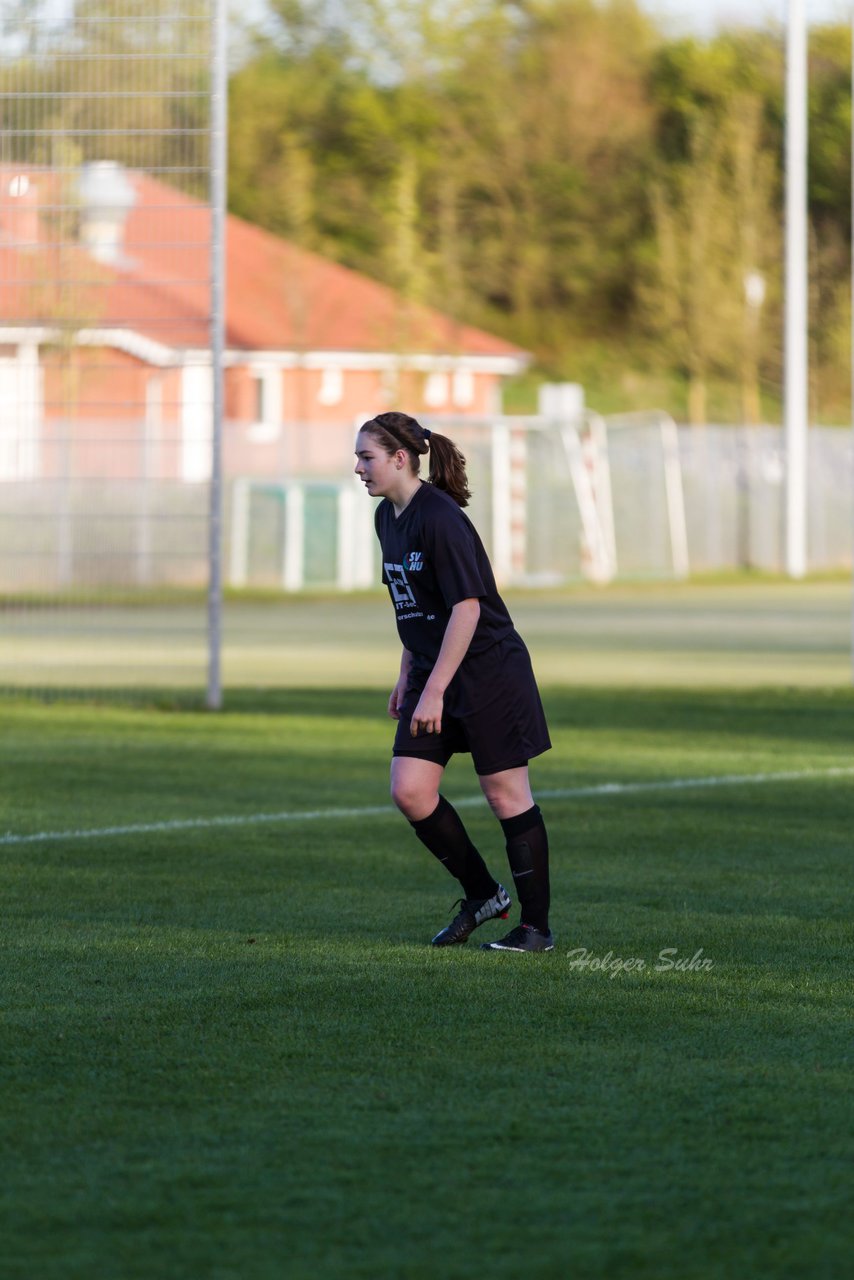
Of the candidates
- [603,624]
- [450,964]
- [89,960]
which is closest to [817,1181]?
[450,964]

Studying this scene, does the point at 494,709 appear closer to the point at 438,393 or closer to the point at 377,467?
the point at 377,467

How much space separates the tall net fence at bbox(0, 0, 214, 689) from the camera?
1767cm

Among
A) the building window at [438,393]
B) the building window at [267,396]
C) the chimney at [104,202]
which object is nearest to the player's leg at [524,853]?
the chimney at [104,202]

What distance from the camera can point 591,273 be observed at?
2554 inches

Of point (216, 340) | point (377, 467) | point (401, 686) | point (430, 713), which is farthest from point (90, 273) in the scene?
point (430, 713)

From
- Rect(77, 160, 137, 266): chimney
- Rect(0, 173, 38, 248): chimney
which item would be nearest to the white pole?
Rect(77, 160, 137, 266): chimney

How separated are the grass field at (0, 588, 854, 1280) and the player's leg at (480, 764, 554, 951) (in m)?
0.10

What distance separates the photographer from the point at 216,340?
16.9m

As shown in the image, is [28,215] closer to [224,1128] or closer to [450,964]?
[450,964]

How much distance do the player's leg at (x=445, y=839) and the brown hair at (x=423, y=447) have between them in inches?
33.4

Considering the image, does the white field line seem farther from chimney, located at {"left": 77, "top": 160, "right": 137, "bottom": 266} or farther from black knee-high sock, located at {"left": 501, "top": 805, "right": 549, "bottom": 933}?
chimney, located at {"left": 77, "top": 160, "right": 137, "bottom": 266}

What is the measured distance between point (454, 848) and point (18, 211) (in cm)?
1151

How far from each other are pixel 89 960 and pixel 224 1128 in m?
2.16

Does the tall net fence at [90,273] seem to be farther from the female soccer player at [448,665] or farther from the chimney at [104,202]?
the female soccer player at [448,665]
